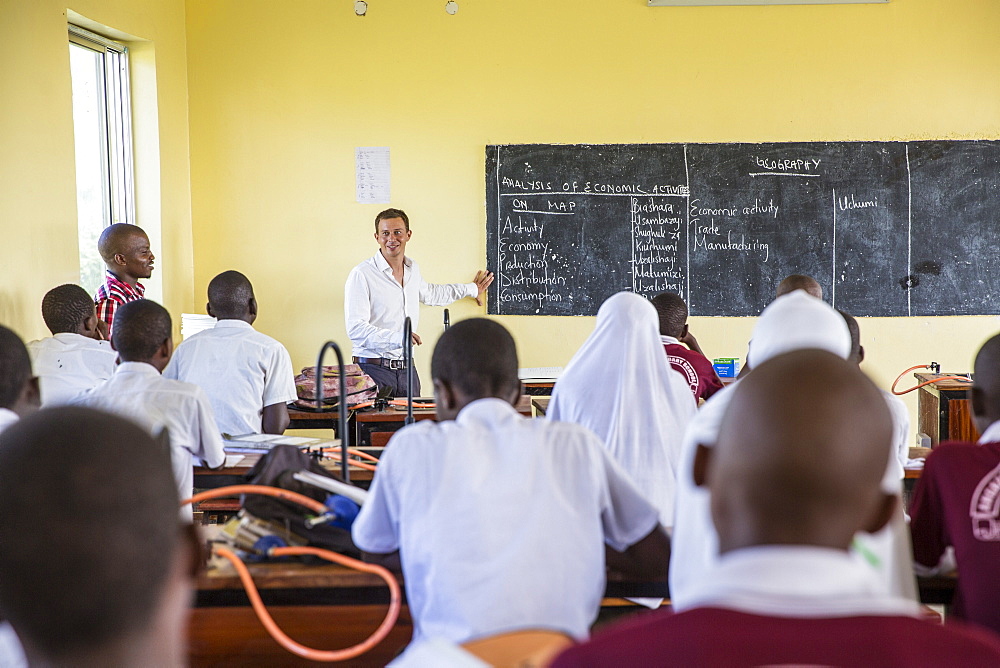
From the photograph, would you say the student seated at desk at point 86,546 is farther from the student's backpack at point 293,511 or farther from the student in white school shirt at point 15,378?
the student in white school shirt at point 15,378

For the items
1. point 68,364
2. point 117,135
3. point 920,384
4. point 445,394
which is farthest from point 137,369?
point 920,384

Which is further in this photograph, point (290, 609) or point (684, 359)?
point (684, 359)

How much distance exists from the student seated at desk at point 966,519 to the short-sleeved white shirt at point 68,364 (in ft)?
9.28

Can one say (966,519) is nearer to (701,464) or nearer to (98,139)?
(701,464)

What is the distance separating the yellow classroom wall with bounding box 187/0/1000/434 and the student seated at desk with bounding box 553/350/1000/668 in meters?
4.93

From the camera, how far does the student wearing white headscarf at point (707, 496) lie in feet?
5.67

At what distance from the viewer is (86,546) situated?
2.79ft

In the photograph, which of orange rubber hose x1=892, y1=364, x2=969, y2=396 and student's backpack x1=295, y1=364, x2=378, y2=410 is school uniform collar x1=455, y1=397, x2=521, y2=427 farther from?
orange rubber hose x1=892, y1=364, x2=969, y2=396

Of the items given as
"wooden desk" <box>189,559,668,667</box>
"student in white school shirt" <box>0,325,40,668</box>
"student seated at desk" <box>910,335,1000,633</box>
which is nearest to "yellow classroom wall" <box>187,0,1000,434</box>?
"student in white school shirt" <box>0,325,40,668</box>

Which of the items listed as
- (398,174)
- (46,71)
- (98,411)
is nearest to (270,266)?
(398,174)

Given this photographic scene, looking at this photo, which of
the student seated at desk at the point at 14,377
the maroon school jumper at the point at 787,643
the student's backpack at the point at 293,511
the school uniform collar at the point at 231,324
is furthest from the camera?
the school uniform collar at the point at 231,324

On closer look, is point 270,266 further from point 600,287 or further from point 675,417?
point 675,417

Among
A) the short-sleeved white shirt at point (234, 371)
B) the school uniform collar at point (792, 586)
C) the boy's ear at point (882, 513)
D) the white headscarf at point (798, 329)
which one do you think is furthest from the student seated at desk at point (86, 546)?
the short-sleeved white shirt at point (234, 371)

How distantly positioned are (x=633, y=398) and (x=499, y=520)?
1274 millimetres
